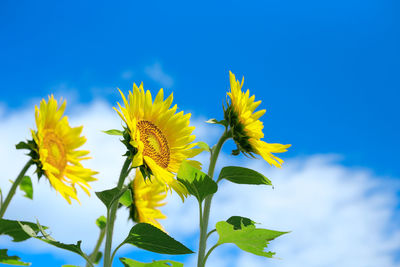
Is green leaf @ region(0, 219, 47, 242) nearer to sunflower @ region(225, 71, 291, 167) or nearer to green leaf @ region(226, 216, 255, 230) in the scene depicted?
green leaf @ region(226, 216, 255, 230)

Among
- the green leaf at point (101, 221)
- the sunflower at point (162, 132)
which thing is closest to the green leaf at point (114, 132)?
the sunflower at point (162, 132)

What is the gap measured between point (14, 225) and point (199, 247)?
1099 mm

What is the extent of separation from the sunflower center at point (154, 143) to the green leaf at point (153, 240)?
1.70 ft

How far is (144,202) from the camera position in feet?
11.7

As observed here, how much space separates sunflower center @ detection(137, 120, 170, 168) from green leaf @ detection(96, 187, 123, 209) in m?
0.41

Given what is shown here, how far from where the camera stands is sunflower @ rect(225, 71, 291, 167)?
2.57m

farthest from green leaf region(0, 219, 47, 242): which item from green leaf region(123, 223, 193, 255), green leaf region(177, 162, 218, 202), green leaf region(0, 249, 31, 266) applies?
green leaf region(177, 162, 218, 202)

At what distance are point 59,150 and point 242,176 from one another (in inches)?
80.9

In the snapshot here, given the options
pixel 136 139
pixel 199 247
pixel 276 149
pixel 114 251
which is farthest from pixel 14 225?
pixel 276 149

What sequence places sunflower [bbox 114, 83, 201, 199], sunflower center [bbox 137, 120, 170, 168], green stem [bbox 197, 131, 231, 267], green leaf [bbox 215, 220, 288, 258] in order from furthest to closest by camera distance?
sunflower center [bbox 137, 120, 170, 168] < sunflower [bbox 114, 83, 201, 199] < green stem [bbox 197, 131, 231, 267] < green leaf [bbox 215, 220, 288, 258]

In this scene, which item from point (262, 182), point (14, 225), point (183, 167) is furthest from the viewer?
point (14, 225)

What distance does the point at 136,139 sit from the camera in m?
2.34

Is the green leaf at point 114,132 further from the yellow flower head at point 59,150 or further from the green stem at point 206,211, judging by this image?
the yellow flower head at point 59,150

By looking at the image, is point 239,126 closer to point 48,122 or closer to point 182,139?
point 182,139
